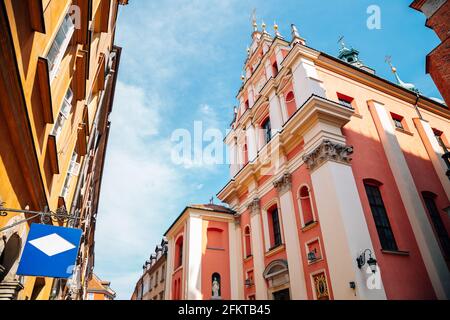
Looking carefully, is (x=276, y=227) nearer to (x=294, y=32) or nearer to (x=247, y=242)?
(x=247, y=242)

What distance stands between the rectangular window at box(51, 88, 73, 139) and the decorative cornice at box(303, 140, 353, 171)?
10.3m

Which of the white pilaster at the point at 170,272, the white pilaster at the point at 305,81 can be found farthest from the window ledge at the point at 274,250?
the white pilaster at the point at 170,272

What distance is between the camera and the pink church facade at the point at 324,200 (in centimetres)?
1153

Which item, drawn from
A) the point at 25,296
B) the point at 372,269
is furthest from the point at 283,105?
the point at 25,296

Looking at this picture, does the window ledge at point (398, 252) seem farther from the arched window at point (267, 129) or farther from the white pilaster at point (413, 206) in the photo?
the arched window at point (267, 129)

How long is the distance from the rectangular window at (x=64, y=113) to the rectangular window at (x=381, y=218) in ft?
42.0

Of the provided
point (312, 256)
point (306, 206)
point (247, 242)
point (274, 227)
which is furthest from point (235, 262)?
point (312, 256)

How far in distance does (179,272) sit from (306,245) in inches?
394

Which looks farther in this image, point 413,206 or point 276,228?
point 276,228

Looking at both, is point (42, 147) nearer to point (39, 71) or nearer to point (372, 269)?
point (39, 71)

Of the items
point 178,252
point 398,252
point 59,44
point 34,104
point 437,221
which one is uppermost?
point 59,44

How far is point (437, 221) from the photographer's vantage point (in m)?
14.7

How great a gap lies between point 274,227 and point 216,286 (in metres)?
5.32

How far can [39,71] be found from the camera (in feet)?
16.9
